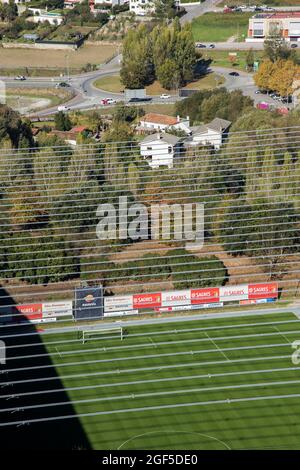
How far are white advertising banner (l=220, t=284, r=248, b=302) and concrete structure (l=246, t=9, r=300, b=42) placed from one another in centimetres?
2163

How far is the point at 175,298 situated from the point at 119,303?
3.11 feet

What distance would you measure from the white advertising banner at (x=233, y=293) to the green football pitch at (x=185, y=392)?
0.58 meters

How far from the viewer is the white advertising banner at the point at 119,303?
15.4 m

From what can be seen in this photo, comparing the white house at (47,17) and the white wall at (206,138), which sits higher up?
the white house at (47,17)

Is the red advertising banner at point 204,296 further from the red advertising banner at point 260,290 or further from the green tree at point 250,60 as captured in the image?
the green tree at point 250,60

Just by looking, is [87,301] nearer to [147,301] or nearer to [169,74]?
[147,301]

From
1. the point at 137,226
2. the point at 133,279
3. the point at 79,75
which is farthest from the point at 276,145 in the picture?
the point at 79,75

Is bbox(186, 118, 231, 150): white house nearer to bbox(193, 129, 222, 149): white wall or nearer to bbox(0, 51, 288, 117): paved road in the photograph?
bbox(193, 129, 222, 149): white wall

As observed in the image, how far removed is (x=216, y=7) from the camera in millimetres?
42000

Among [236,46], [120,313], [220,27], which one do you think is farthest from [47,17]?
[120,313]

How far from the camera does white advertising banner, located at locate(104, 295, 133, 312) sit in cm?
1543

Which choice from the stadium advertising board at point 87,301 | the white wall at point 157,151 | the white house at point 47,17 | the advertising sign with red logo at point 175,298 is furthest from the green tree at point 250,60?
the stadium advertising board at point 87,301

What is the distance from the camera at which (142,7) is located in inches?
1618

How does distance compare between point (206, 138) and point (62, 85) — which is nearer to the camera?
point (206, 138)
